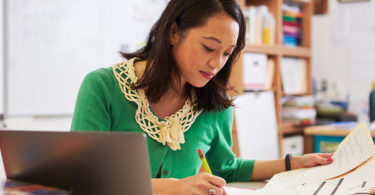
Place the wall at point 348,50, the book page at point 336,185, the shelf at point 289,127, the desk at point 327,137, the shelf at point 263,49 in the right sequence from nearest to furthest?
the book page at point 336,185 → the desk at point 327,137 → the shelf at point 263,49 → the shelf at point 289,127 → the wall at point 348,50

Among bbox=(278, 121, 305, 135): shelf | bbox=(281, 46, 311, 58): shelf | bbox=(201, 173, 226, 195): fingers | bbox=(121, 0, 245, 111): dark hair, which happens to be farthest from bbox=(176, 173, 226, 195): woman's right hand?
bbox=(281, 46, 311, 58): shelf

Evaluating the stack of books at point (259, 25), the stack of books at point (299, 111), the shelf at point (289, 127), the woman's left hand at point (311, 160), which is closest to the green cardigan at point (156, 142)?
the woman's left hand at point (311, 160)

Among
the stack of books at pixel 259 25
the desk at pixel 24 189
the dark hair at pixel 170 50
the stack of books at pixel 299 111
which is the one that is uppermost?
the stack of books at pixel 259 25

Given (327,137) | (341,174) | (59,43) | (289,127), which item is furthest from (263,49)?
(341,174)

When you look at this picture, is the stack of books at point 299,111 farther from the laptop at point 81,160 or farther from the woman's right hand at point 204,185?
the laptop at point 81,160

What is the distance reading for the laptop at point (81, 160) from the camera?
0.70 metres

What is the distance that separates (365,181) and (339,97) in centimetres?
324

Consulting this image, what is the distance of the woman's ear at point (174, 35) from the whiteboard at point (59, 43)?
54.3 inches

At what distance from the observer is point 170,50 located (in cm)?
123

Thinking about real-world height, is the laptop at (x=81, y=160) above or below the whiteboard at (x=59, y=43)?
below

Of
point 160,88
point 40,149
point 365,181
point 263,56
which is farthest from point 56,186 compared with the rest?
point 263,56

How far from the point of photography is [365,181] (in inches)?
36.1

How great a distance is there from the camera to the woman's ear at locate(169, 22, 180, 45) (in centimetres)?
121

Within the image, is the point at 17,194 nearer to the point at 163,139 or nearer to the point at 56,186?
the point at 56,186
